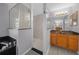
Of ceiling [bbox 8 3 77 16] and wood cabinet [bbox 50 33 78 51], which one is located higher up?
ceiling [bbox 8 3 77 16]

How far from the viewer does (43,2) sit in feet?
4.39

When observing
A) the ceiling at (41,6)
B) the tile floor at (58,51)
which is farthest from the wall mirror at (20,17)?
the tile floor at (58,51)

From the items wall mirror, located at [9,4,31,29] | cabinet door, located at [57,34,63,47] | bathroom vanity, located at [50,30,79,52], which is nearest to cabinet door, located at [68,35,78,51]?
bathroom vanity, located at [50,30,79,52]

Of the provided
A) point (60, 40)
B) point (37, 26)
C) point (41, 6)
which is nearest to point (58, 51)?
point (60, 40)

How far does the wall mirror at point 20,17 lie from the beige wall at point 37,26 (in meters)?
0.09

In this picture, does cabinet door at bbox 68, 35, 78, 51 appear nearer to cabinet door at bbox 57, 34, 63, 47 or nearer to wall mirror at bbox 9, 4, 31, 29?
cabinet door at bbox 57, 34, 63, 47

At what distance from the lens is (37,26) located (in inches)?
53.9

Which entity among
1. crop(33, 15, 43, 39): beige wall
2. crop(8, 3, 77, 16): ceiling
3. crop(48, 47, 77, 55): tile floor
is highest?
crop(8, 3, 77, 16): ceiling

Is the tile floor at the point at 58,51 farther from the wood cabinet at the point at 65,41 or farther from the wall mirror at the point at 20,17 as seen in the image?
the wall mirror at the point at 20,17

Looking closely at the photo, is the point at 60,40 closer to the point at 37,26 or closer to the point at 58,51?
the point at 58,51

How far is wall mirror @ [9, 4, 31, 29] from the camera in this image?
1.34m

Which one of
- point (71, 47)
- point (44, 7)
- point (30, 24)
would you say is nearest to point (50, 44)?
point (71, 47)

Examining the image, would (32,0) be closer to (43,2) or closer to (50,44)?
(43,2)
